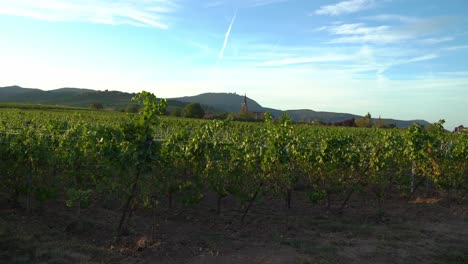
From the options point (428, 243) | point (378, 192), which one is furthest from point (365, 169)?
point (428, 243)

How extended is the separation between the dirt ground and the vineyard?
224 mm

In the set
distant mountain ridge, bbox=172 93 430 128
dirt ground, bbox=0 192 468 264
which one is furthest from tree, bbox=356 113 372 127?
distant mountain ridge, bbox=172 93 430 128

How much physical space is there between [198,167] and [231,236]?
1.94 m

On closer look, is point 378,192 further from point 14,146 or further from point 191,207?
point 14,146

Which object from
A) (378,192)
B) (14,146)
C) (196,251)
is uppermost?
(14,146)

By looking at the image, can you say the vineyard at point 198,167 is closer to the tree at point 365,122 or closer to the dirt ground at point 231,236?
the dirt ground at point 231,236

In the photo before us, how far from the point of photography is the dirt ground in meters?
6.34

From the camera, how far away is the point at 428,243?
7668 millimetres

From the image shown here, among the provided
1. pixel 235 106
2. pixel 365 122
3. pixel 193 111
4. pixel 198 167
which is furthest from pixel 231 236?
pixel 235 106

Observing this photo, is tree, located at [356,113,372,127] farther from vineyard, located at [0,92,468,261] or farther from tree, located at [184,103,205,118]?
vineyard, located at [0,92,468,261]

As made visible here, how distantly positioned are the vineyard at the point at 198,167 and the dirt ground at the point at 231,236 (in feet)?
0.73

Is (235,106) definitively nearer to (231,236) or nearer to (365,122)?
(365,122)

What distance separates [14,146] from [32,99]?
121 meters

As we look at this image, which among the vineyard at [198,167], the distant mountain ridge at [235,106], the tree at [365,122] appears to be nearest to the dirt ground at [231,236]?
the vineyard at [198,167]
